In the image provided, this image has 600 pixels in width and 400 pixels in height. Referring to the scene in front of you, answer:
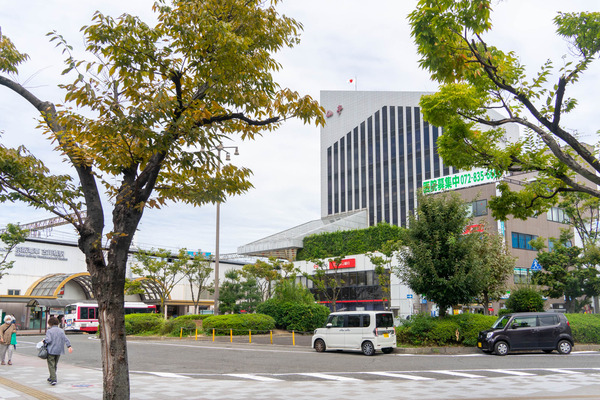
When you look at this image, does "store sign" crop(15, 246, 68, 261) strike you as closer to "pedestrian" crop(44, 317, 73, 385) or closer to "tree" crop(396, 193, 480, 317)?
"tree" crop(396, 193, 480, 317)

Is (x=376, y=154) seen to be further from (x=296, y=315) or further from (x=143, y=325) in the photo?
(x=143, y=325)

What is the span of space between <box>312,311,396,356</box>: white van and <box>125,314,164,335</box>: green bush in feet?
53.4

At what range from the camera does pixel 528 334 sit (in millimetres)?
21781

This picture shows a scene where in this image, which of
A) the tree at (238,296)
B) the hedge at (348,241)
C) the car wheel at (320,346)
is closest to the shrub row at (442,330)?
the car wheel at (320,346)

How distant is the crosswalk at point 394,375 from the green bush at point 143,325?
66.7 ft

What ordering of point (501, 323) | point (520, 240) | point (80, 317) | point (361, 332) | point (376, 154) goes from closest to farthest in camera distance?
point (361, 332) → point (501, 323) → point (80, 317) → point (520, 240) → point (376, 154)

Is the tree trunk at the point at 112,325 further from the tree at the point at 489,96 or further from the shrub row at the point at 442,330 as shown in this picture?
the shrub row at the point at 442,330

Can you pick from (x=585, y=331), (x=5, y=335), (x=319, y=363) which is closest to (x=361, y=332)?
(x=319, y=363)

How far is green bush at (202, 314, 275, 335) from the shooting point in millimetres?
30812

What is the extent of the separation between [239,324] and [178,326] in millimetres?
4920

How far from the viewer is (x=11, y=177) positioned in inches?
306

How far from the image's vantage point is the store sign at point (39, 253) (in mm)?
54188

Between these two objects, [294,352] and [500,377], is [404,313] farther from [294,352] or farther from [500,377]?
[500,377]

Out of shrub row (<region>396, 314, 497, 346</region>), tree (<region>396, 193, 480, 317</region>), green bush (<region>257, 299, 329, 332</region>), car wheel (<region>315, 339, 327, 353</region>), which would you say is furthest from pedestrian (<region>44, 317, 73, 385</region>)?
green bush (<region>257, 299, 329, 332</region>)
